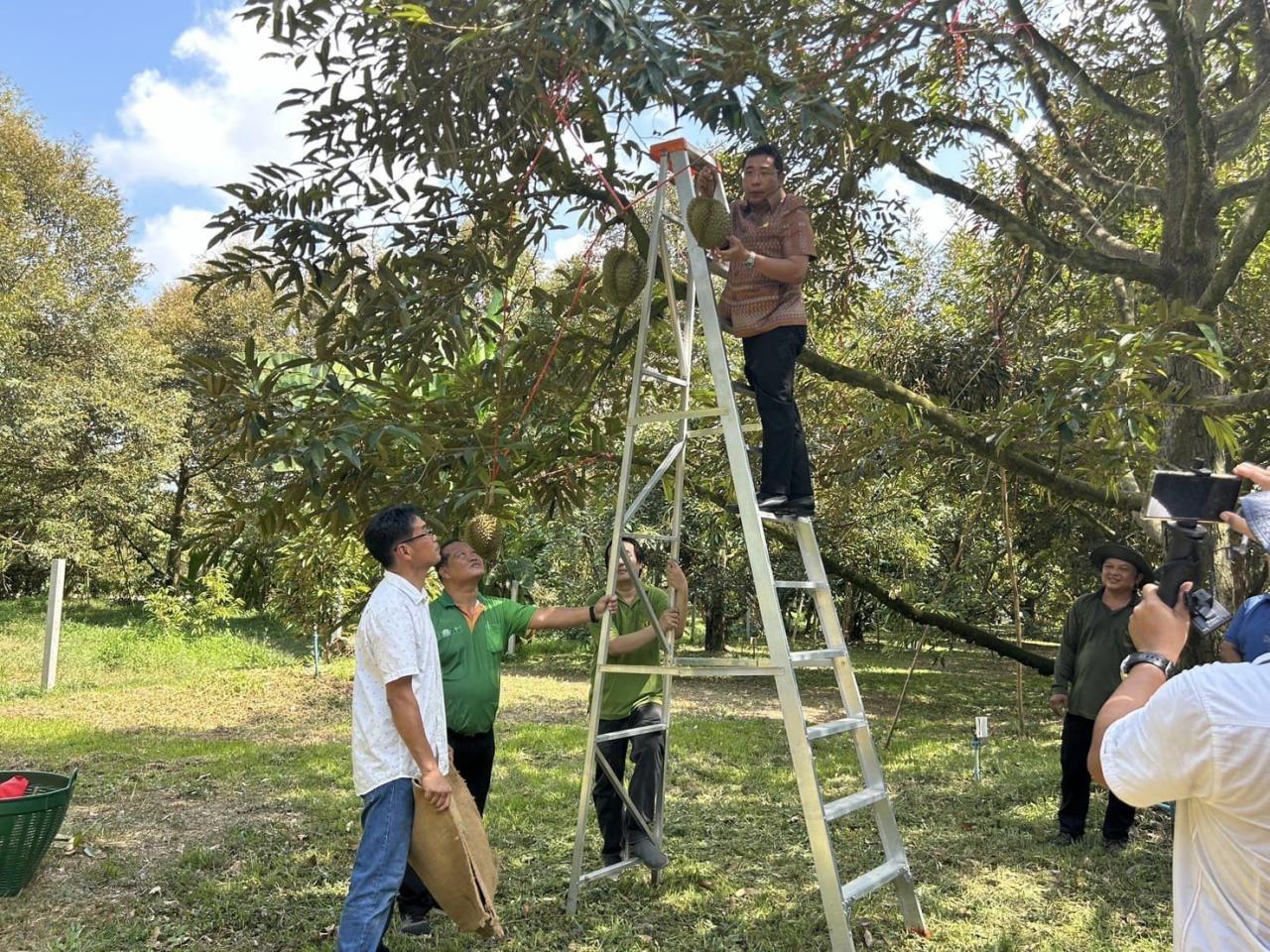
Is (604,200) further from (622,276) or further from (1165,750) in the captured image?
(1165,750)

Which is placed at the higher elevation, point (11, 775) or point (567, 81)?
point (567, 81)

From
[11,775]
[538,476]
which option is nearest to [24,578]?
[11,775]

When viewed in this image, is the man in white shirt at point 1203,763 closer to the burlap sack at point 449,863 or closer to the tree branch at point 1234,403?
the burlap sack at point 449,863

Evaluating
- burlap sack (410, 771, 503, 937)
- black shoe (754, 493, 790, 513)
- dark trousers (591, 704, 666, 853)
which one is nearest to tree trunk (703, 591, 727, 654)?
dark trousers (591, 704, 666, 853)

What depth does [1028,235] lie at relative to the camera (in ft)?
20.6

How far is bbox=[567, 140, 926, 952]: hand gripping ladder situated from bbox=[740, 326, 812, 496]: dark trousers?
0.14 meters

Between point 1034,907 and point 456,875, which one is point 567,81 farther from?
point 1034,907

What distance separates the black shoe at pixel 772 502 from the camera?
13.0 feet

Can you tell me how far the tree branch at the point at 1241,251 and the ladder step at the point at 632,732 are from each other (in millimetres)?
3787

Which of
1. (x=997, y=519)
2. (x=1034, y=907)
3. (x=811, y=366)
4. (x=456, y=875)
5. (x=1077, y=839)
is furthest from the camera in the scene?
(x=997, y=519)

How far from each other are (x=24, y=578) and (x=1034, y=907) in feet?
83.9

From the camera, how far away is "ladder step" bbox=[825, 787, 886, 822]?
3.49 meters

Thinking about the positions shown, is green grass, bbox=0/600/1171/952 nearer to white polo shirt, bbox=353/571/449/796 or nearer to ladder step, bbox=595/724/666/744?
ladder step, bbox=595/724/666/744

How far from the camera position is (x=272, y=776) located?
24.1ft
